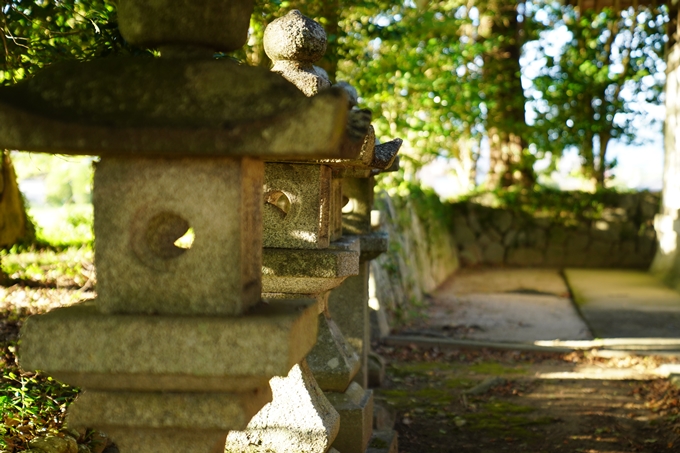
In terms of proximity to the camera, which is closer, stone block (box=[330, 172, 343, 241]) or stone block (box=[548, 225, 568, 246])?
stone block (box=[330, 172, 343, 241])

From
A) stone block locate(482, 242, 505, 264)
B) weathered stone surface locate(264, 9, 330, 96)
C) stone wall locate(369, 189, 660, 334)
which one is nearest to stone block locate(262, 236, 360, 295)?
weathered stone surface locate(264, 9, 330, 96)

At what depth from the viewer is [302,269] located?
10.1 feet

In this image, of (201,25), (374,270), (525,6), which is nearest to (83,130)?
(201,25)

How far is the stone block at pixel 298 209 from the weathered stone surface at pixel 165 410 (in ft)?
3.68

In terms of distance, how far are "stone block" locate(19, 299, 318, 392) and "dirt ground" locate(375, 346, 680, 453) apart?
9.26 feet

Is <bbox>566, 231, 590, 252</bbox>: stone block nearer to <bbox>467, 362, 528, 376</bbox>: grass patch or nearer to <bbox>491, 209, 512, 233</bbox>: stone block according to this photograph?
<bbox>491, 209, 512, 233</bbox>: stone block

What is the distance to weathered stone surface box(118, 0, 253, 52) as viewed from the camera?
6.46ft

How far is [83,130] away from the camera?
184 cm

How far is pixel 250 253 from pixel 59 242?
32.1ft

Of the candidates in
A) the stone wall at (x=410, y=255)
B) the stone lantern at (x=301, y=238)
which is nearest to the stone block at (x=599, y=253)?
the stone wall at (x=410, y=255)

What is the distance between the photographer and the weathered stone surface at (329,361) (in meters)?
3.56

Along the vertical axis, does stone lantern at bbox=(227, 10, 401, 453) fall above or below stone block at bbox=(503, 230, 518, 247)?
above

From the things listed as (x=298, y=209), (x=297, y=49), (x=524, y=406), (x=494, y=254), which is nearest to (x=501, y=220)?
(x=494, y=254)

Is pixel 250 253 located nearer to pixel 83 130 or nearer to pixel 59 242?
pixel 83 130
